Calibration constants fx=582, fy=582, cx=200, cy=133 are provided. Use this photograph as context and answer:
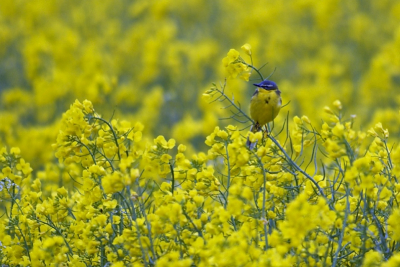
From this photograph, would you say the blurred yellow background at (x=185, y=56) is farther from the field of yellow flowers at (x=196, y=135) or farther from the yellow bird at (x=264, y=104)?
the yellow bird at (x=264, y=104)

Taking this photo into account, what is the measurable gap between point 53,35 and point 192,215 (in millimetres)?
9678

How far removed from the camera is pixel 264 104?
3805 millimetres

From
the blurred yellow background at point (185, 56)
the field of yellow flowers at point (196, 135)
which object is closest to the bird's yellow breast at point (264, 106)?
the field of yellow flowers at point (196, 135)

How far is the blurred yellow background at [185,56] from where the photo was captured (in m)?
9.38

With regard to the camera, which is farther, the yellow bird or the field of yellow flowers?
the yellow bird

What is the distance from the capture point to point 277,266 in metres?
2.18

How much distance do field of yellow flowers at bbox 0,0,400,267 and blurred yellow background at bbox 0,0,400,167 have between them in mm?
40

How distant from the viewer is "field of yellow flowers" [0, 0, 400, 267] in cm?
259

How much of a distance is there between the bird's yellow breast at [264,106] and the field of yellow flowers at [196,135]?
204mm

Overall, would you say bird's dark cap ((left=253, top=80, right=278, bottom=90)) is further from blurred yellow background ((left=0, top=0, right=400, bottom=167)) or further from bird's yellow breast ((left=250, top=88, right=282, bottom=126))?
blurred yellow background ((left=0, top=0, right=400, bottom=167))

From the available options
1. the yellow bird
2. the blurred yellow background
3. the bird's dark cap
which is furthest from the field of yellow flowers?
the bird's dark cap

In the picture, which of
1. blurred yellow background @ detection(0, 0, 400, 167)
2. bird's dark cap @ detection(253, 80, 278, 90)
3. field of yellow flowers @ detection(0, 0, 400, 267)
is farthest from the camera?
blurred yellow background @ detection(0, 0, 400, 167)

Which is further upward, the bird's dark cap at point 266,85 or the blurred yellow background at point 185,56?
the blurred yellow background at point 185,56

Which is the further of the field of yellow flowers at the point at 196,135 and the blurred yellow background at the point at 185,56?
the blurred yellow background at the point at 185,56
